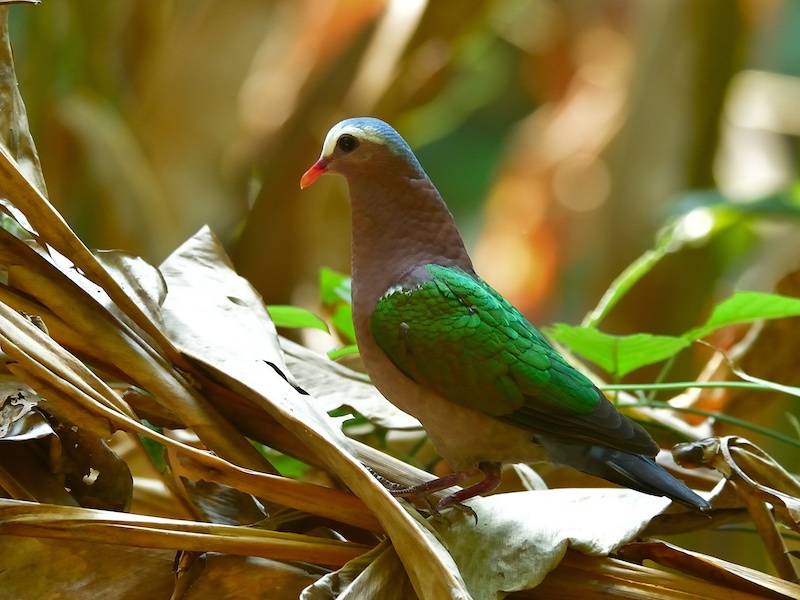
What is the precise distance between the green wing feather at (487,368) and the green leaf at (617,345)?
0.09m

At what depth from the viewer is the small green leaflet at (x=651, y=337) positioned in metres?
0.96

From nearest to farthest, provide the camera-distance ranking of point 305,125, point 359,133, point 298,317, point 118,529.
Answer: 1. point 118,529
2. point 359,133
3. point 298,317
4. point 305,125

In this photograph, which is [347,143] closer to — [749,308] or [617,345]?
[617,345]

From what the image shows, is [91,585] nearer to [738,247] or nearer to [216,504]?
[216,504]

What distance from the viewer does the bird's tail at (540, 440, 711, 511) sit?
0.78m

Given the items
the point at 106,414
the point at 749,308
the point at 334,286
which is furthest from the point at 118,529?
the point at 749,308

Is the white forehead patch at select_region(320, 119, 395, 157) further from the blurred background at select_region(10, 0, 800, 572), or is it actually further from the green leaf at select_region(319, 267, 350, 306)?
the blurred background at select_region(10, 0, 800, 572)

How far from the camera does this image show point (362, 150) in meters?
0.92

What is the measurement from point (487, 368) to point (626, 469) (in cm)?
16

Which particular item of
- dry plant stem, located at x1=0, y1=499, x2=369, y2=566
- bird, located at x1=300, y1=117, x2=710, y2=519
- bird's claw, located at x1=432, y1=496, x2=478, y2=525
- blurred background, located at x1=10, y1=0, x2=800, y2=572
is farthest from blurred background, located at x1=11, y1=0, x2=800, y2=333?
dry plant stem, located at x1=0, y1=499, x2=369, y2=566

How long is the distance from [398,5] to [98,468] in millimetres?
1889

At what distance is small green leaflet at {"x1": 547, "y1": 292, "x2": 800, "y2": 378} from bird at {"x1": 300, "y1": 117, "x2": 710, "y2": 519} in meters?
0.08

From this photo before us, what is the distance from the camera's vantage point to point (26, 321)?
68 cm

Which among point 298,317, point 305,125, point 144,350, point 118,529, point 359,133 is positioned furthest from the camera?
point 305,125
